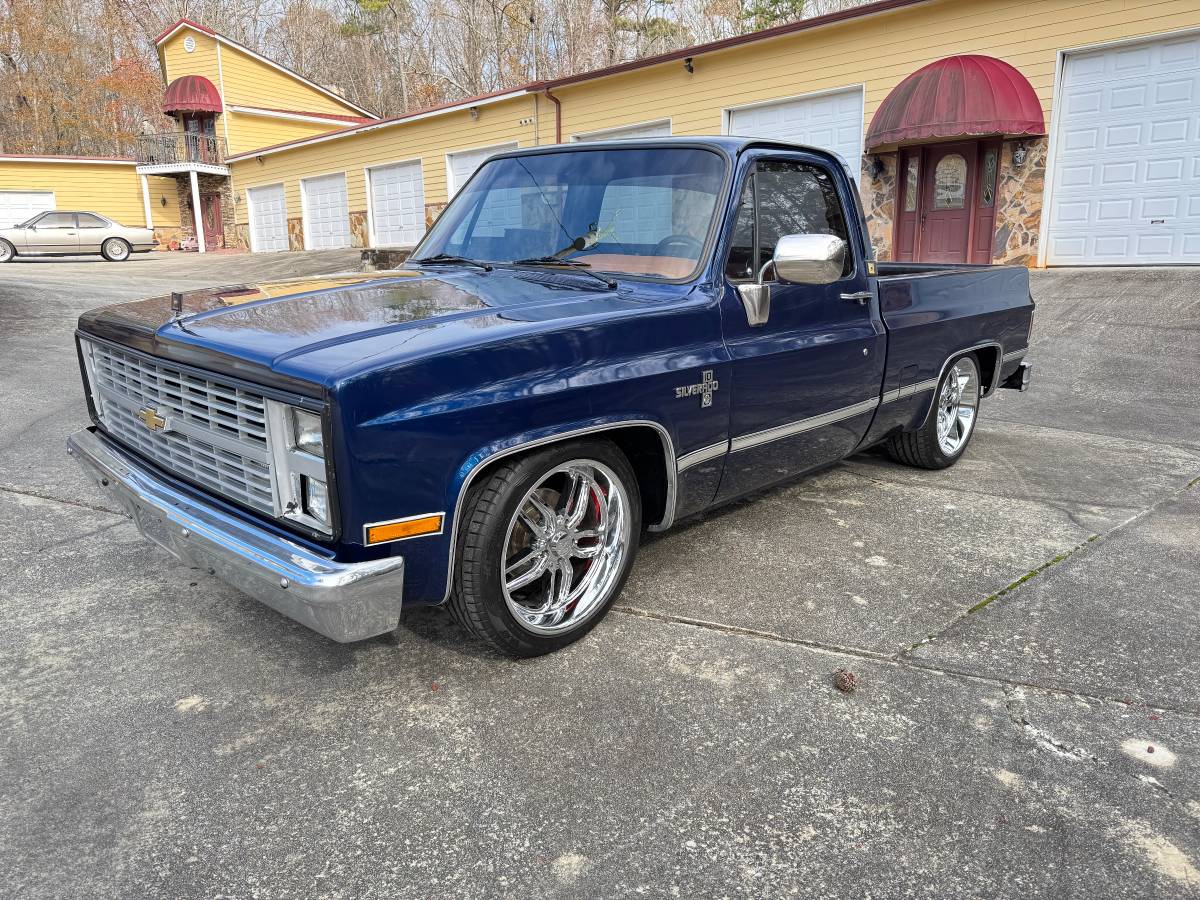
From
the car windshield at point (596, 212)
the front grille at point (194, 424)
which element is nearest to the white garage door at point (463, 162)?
the car windshield at point (596, 212)

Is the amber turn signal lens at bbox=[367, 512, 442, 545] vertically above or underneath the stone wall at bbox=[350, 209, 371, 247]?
underneath

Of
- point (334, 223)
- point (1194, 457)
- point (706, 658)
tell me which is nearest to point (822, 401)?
point (706, 658)

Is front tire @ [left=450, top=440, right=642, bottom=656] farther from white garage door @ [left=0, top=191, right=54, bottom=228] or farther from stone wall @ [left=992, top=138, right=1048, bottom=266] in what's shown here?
white garage door @ [left=0, top=191, right=54, bottom=228]

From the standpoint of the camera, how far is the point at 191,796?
2.39 meters

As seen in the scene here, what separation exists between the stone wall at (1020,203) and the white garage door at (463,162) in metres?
10.7

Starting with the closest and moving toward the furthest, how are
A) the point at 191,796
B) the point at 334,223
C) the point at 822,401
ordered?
the point at 191,796 < the point at 822,401 < the point at 334,223

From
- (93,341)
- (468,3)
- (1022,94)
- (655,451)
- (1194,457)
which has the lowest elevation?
(1194,457)

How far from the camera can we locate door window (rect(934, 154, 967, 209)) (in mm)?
13844

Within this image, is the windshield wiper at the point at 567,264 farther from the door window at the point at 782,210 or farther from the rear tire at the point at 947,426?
the rear tire at the point at 947,426

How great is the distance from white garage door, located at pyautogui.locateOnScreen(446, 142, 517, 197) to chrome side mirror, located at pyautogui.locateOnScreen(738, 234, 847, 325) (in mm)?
17585

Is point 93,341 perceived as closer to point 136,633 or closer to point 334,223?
point 136,633

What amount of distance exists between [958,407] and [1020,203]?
909 cm

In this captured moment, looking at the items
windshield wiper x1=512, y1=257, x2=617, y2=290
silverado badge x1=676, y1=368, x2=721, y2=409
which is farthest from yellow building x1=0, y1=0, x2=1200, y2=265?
silverado badge x1=676, y1=368, x2=721, y2=409

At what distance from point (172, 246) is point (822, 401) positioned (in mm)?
36350
